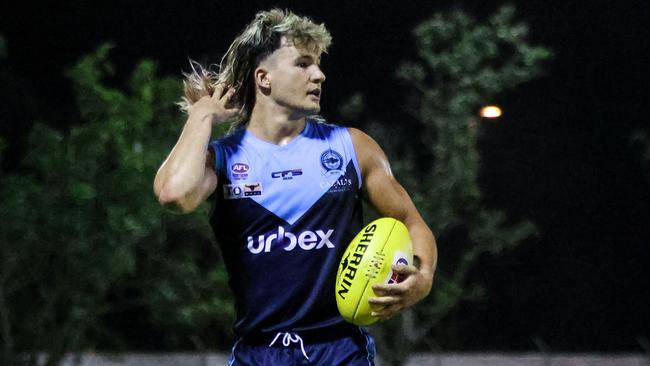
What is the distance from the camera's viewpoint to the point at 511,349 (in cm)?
1340

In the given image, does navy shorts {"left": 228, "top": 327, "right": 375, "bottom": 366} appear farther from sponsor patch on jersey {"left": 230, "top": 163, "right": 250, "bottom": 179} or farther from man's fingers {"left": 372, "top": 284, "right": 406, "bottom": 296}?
sponsor patch on jersey {"left": 230, "top": 163, "right": 250, "bottom": 179}

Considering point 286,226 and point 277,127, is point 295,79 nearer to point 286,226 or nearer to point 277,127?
point 277,127

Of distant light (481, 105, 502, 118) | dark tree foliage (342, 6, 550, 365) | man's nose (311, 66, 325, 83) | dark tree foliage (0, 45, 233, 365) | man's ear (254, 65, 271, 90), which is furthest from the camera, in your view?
distant light (481, 105, 502, 118)

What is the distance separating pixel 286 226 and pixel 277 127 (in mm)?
406

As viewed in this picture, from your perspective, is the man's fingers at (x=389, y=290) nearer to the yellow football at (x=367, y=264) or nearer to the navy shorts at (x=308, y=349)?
the yellow football at (x=367, y=264)

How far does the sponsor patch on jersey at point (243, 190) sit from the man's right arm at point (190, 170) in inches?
2.4

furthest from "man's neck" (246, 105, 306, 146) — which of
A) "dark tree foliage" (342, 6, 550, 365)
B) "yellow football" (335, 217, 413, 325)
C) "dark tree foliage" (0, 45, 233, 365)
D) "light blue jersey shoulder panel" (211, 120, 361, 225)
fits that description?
"dark tree foliage" (342, 6, 550, 365)

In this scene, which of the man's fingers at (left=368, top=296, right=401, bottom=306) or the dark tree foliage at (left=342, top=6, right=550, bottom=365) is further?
the dark tree foliage at (left=342, top=6, right=550, bottom=365)

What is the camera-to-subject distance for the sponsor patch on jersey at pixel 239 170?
3855 mm

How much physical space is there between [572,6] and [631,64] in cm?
107

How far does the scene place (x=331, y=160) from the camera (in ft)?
12.7

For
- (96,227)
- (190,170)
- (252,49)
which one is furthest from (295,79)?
(96,227)

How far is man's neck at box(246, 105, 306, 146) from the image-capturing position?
3.98m

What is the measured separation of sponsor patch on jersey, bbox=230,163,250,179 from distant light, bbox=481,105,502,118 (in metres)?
8.61
